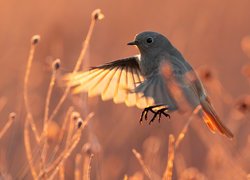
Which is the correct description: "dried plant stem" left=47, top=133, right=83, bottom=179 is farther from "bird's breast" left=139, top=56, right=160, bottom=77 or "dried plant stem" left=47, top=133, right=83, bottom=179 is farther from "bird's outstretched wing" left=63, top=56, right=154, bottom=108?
"bird's outstretched wing" left=63, top=56, right=154, bottom=108

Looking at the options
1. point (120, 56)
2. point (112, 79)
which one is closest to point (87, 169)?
point (112, 79)

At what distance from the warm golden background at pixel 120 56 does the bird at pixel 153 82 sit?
1.76 ft

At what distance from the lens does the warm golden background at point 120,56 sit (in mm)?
7465

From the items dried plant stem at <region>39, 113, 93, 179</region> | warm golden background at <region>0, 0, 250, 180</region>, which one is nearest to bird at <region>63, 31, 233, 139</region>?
dried plant stem at <region>39, 113, 93, 179</region>

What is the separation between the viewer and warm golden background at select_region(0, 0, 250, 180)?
746 centimetres

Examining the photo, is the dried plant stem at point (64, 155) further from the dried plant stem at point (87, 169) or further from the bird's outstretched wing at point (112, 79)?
the bird's outstretched wing at point (112, 79)

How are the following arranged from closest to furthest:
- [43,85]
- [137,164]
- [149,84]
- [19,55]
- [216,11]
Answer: [149,84]
[137,164]
[43,85]
[19,55]
[216,11]

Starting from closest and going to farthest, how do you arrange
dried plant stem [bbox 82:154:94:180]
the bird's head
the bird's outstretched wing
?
dried plant stem [bbox 82:154:94:180] < the bird's head < the bird's outstretched wing

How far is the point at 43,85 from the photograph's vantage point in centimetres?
872

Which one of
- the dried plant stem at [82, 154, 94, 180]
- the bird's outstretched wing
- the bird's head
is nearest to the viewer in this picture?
the dried plant stem at [82, 154, 94, 180]

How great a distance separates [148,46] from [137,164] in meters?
2.66

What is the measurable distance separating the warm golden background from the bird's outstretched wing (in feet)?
2.24

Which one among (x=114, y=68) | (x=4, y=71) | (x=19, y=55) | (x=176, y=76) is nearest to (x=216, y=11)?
(x=19, y=55)

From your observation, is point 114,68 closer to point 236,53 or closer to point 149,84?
point 149,84
